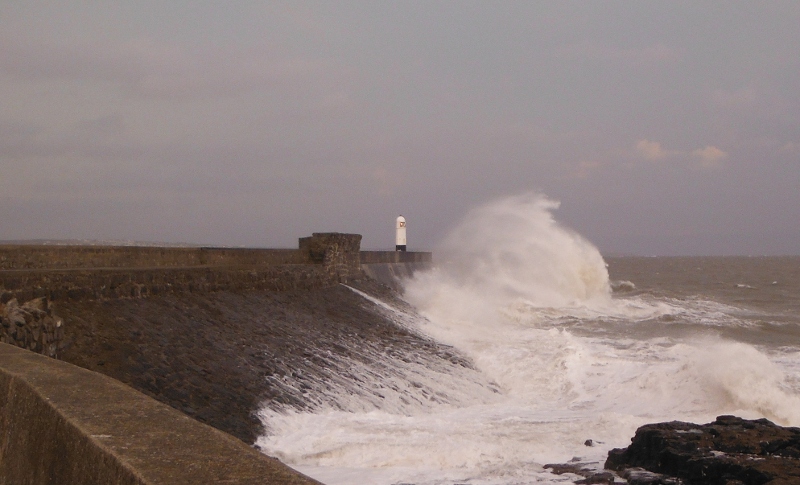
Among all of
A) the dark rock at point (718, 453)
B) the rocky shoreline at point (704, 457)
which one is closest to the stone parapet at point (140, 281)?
the rocky shoreline at point (704, 457)

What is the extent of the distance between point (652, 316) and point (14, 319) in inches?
771

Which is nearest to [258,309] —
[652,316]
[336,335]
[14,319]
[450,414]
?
[336,335]

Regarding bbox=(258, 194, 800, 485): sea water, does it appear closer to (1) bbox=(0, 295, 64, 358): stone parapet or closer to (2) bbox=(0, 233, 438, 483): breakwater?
(2) bbox=(0, 233, 438, 483): breakwater

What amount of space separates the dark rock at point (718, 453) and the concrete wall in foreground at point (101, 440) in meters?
4.60

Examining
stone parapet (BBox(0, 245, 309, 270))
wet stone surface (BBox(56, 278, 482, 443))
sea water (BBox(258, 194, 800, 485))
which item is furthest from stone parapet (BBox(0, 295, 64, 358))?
stone parapet (BBox(0, 245, 309, 270))

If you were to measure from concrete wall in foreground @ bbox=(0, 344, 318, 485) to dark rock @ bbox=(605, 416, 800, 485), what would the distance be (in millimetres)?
4600

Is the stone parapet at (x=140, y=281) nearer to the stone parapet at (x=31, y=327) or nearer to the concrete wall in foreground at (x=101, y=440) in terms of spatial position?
the stone parapet at (x=31, y=327)

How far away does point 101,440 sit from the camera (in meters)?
2.03

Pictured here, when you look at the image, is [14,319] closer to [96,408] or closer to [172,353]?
[172,353]

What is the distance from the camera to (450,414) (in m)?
8.52

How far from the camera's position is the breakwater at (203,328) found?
249 inches

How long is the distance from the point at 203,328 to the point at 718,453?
577 centimetres

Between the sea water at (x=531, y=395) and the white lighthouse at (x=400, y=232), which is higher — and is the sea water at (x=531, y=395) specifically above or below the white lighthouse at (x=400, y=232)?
below

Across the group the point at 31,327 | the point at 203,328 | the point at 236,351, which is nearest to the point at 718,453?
the point at 236,351
